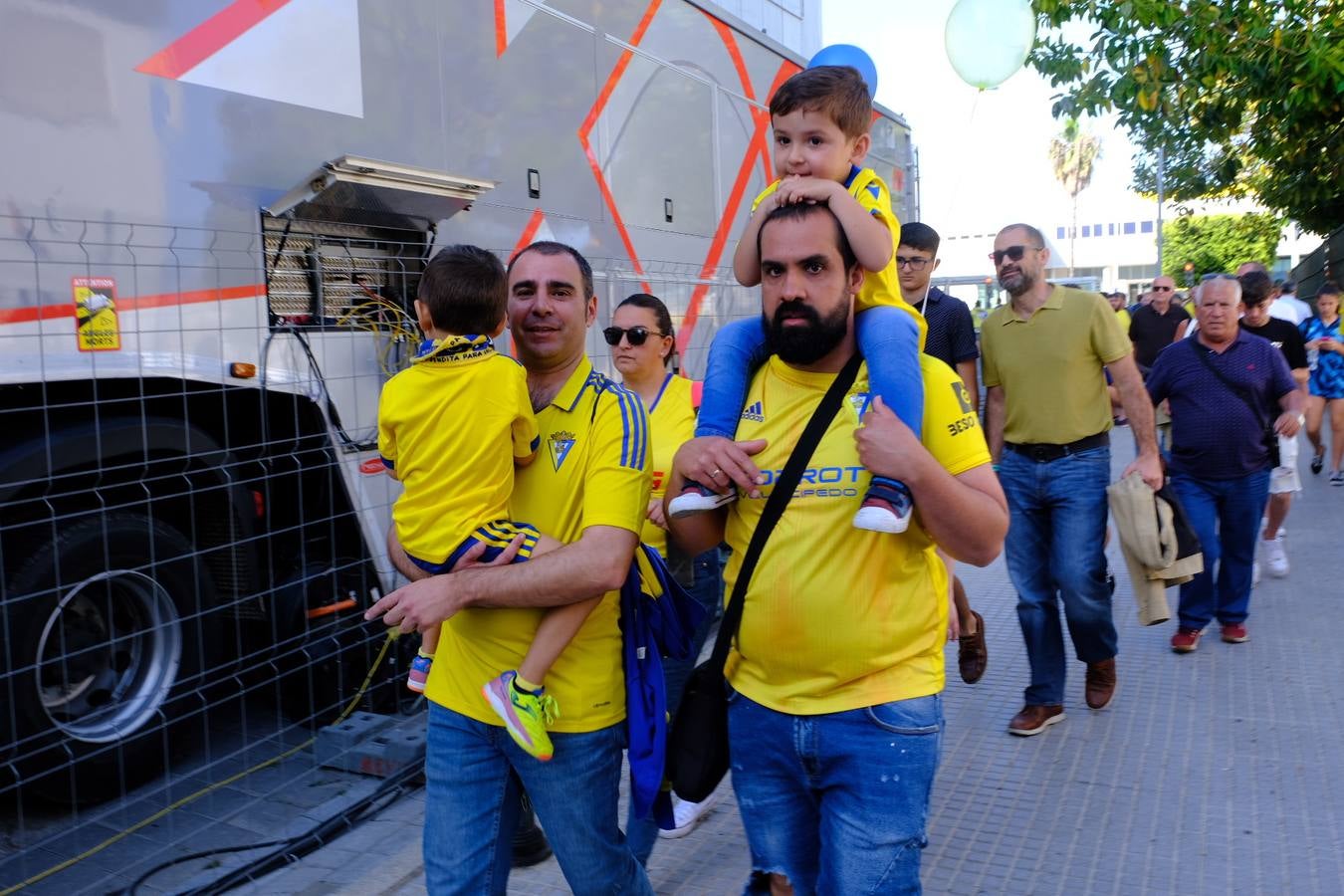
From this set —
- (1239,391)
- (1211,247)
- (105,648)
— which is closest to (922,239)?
(1239,391)

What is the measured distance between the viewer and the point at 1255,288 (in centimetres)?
764

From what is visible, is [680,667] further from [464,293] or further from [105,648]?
[105,648]

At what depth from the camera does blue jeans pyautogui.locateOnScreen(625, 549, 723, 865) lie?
3.28 metres

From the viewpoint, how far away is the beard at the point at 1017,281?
469 cm

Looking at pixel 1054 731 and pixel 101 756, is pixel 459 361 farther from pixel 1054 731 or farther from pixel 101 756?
pixel 1054 731

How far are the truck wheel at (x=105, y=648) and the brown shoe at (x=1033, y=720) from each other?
3360mm

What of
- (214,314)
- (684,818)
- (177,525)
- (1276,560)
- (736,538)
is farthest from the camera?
(1276,560)

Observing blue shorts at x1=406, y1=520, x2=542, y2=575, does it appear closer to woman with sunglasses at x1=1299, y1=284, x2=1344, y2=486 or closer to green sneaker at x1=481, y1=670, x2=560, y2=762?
green sneaker at x1=481, y1=670, x2=560, y2=762

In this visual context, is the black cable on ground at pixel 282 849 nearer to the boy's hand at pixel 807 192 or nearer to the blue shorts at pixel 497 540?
the blue shorts at pixel 497 540

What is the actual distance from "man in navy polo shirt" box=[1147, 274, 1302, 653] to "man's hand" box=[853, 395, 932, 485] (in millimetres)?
4444

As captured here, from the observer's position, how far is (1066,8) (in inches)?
413

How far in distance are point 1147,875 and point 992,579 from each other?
165 inches

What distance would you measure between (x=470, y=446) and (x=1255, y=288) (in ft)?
23.3

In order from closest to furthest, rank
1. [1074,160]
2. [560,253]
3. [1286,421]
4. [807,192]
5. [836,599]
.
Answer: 1. [836,599]
2. [807,192]
3. [560,253]
4. [1286,421]
5. [1074,160]
